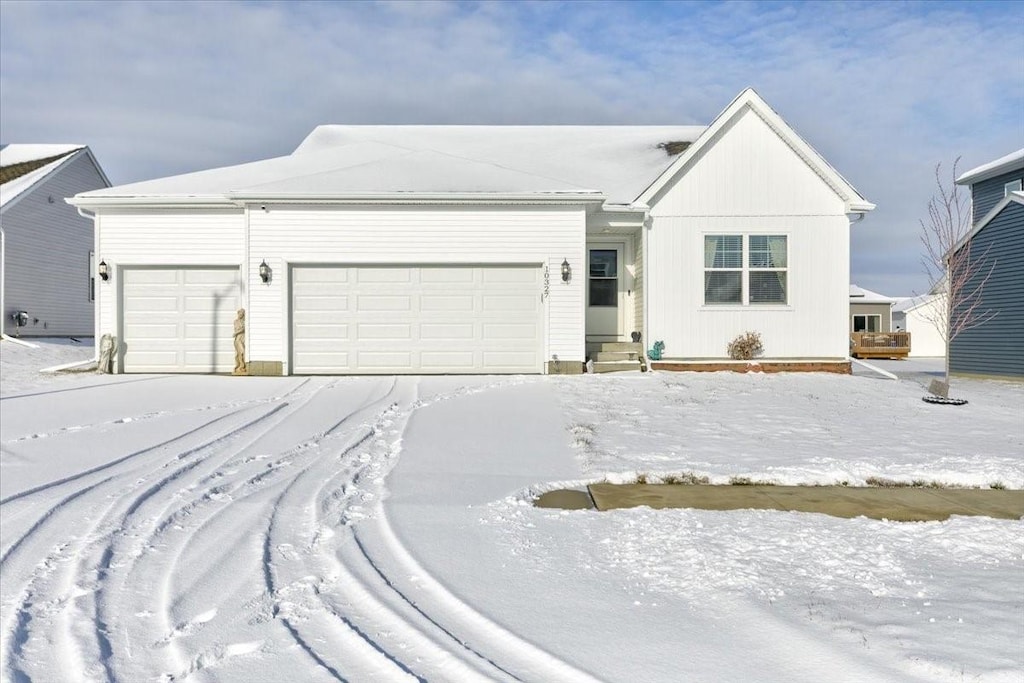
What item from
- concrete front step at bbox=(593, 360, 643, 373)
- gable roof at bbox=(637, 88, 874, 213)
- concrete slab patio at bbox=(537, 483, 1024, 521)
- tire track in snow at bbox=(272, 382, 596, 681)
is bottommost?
tire track in snow at bbox=(272, 382, 596, 681)

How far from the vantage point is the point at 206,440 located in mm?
7438

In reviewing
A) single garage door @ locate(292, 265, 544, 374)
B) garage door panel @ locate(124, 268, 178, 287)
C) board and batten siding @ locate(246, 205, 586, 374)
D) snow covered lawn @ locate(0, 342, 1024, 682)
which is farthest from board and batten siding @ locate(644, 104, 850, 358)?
garage door panel @ locate(124, 268, 178, 287)

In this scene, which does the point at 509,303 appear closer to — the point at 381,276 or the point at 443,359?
the point at 443,359

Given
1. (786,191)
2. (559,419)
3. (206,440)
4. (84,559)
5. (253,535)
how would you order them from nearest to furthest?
(84,559) < (253,535) < (206,440) < (559,419) < (786,191)

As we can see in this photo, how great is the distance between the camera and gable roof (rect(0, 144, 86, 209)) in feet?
68.2

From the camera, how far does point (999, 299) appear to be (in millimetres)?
16688

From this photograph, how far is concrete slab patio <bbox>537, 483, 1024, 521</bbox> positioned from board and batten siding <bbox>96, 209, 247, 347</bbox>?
1107 cm

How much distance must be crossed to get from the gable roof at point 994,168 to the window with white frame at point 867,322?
1545 cm

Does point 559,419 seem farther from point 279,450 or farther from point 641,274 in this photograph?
point 641,274

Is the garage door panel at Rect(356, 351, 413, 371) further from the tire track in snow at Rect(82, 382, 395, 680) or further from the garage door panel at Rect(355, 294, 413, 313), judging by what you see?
the tire track in snow at Rect(82, 382, 395, 680)

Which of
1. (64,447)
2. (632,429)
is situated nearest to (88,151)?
(64,447)

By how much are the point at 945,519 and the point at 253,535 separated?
14.7 feet

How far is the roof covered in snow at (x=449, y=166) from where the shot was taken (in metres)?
14.0

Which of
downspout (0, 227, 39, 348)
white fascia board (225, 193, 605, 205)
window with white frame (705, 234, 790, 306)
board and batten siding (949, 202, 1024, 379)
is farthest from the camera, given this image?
downspout (0, 227, 39, 348)
